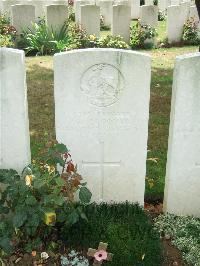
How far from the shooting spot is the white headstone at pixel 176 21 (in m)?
11.3

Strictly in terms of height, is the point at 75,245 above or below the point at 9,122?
below

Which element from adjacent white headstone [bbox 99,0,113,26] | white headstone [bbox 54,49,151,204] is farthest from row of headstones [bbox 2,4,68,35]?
white headstone [bbox 54,49,151,204]

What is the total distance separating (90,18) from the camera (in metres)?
11.1

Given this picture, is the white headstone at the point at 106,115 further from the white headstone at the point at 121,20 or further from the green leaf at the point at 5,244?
the white headstone at the point at 121,20

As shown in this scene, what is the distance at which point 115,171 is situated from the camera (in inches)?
180

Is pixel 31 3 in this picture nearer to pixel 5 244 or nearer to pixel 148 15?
pixel 148 15

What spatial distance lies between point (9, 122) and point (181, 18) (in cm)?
841

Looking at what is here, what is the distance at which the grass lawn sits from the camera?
5.59 metres

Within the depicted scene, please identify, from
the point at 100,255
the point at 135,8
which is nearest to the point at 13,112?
the point at 100,255

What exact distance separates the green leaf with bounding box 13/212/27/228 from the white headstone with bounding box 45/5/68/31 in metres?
7.72

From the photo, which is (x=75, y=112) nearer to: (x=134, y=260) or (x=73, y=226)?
(x=73, y=226)

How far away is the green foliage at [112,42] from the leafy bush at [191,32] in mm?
1885

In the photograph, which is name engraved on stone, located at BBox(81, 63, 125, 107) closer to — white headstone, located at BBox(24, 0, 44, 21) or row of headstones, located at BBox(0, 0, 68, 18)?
row of headstones, located at BBox(0, 0, 68, 18)

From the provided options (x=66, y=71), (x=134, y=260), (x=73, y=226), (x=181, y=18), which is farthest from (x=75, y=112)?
(x=181, y=18)
